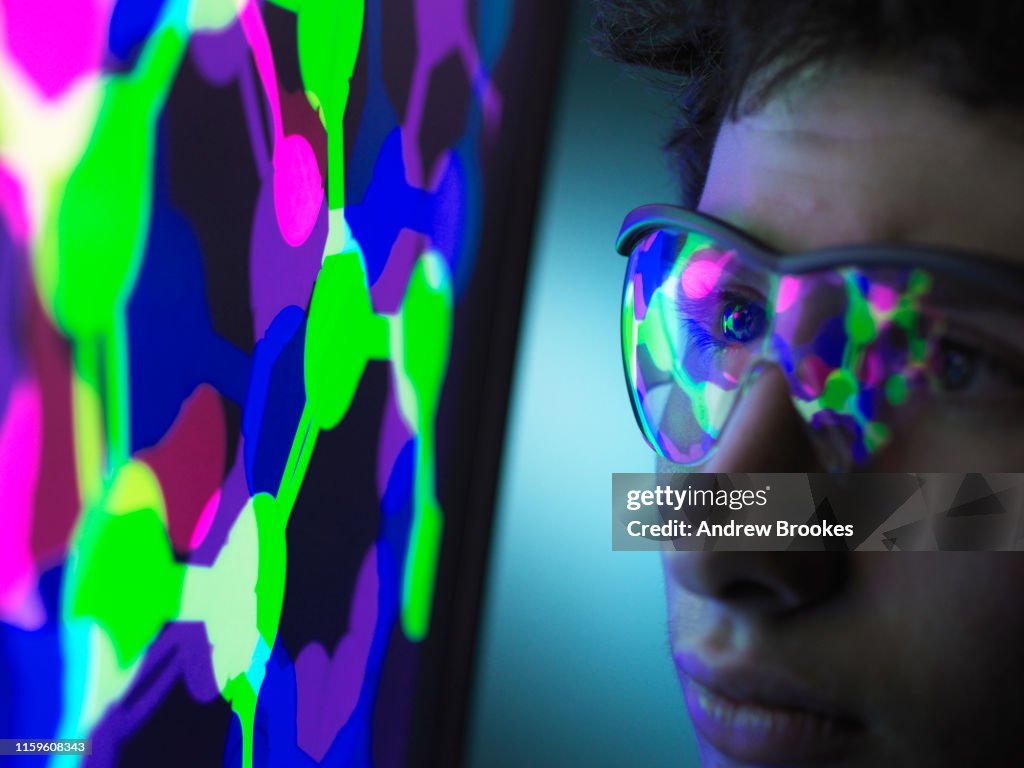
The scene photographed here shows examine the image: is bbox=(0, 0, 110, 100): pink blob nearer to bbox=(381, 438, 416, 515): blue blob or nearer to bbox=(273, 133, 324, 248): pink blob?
bbox=(273, 133, 324, 248): pink blob

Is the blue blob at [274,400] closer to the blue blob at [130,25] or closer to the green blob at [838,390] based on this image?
the blue blob at [130,25]

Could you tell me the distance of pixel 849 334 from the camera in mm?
521

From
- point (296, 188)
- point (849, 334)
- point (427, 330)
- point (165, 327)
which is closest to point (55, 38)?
point (165, 327)

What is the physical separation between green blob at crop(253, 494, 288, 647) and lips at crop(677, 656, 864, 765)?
0.57 meters

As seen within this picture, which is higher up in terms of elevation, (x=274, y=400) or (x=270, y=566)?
(x=274, y=400)

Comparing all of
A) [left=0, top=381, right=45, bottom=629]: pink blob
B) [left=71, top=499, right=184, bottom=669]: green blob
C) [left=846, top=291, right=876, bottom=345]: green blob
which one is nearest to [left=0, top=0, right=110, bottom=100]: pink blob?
[left=0, top=381, right=45, bottom=629]: pink blob

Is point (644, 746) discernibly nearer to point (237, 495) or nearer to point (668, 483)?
point (237, 495)

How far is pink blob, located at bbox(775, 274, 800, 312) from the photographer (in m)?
0.53

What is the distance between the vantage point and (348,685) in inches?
47.2

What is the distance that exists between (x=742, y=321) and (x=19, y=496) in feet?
1.65

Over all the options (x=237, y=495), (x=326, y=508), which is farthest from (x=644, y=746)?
(x=237, y=495)

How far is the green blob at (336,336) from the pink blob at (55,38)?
393 mm

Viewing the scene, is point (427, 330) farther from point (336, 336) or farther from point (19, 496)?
point (19, 496)

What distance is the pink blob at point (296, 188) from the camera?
0.95 metres
